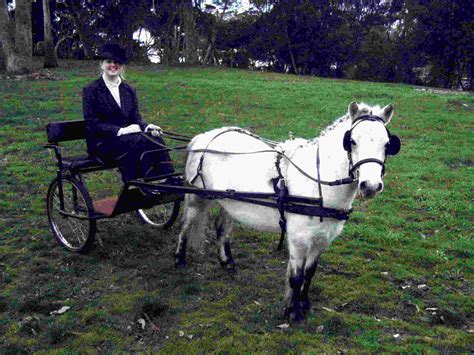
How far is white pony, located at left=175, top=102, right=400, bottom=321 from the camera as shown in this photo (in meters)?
3.93

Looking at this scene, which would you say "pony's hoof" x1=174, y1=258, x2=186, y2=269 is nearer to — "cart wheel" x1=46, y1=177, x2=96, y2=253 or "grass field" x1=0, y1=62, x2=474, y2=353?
"grass field" x1=0, y1=62, x2=474, y2=353

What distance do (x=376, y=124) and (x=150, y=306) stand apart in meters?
3.14

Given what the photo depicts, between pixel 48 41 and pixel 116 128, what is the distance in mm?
21256

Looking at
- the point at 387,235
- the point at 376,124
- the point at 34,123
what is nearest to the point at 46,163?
the point at 34,123

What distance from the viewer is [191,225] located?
6070mm

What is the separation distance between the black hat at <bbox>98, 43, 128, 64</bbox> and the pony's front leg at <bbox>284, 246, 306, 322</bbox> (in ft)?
11.1

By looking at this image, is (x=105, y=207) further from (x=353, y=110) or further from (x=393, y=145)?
(x=393, y=145)

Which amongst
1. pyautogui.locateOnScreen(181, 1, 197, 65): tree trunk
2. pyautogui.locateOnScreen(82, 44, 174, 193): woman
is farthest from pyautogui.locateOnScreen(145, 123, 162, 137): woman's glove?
pyautogui.locateOnScreen(181, 1, 197, 65): tree trunk

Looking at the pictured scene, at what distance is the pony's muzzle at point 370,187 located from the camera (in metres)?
3.78

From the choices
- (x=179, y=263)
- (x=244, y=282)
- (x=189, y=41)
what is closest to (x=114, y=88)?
(x=179, y=263)

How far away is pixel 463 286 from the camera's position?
5.72 m

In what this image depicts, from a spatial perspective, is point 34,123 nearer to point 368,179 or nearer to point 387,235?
point 387,235

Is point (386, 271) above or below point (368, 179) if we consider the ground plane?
below

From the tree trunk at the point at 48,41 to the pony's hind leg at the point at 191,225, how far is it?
71.0 ft
